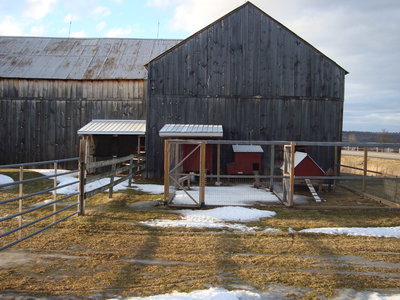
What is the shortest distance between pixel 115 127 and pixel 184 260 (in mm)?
14089

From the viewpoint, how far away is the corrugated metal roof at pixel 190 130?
15953mm

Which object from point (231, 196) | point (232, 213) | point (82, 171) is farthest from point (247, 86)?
point (82, 171)

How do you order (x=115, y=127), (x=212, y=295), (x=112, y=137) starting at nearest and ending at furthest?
1. (x=212, y=295)
2. (x=115, y=127)
3. (x=112, y=137)

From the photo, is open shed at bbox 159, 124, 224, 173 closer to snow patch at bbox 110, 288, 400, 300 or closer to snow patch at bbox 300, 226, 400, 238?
snow patch at bbox 300, 226, 400, 238

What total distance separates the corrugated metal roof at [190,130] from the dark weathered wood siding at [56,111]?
422cm

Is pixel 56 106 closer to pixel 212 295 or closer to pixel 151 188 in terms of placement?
pixel 151 188

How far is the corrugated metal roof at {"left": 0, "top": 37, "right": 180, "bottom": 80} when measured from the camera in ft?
69.9

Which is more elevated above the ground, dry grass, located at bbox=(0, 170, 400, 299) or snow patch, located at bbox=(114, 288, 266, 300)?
snow patch, located at bbox=(114, 288, 266, 300)

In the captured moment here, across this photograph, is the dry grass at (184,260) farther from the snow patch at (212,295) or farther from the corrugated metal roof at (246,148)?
the corrugated metal roof at (246,148)

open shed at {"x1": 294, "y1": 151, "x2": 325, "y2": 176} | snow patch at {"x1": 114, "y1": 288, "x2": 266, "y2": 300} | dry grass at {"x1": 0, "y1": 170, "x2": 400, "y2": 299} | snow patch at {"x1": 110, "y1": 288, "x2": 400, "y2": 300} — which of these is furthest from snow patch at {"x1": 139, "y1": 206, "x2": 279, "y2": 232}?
open shed at {"x1": 294, "y1": 151, "x2": 325, "y2": 176}

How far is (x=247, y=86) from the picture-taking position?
18.2 m

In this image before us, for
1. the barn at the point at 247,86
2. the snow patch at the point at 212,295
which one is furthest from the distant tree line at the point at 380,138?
the snow patch at the point at 212,295

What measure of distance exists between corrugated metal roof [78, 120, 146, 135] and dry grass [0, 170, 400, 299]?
978 centimetres

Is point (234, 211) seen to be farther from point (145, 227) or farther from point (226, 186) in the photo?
point (226, 186)
